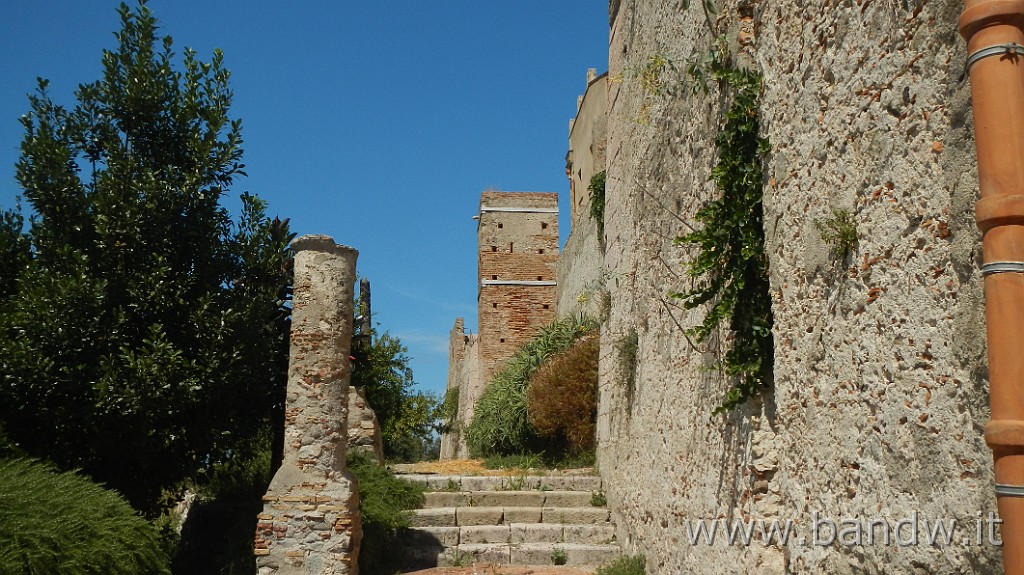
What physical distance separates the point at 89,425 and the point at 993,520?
778 centimetres

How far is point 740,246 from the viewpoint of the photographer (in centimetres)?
501

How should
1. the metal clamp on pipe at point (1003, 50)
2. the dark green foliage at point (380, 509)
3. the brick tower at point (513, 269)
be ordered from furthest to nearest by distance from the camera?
the brick tower at point (513, 269), the dark green foliage at point (380, 509), the metal clamp on pipe at point (1003, 50)

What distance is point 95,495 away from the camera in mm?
6695

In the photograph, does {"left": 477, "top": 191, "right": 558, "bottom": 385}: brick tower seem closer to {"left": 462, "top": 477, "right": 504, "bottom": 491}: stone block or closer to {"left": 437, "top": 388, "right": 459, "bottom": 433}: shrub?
{"left": 437, "top": 388, "right": 459, "bottom": 433}: shrub

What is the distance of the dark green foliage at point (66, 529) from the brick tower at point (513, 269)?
15465 mm

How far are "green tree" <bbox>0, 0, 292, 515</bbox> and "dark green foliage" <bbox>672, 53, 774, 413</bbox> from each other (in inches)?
209

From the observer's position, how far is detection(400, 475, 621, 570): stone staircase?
869 centimetres

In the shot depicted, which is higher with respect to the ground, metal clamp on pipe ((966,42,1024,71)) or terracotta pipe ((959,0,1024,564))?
metal clamp on pipe ((966,42,1024,71))

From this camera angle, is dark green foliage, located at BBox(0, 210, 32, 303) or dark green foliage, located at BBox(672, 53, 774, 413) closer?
dark green foliage, located at BBox(672, 53, 774, 413)

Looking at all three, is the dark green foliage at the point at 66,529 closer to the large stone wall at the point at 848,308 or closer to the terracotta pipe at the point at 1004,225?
the large stone wall at the point at 848,308

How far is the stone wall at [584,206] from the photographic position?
631 inches

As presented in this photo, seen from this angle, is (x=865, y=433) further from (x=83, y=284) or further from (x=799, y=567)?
(x=83, y=284)

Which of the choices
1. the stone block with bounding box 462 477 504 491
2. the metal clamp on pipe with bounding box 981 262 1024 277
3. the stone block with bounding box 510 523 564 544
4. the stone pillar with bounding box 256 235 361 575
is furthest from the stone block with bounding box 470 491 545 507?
the metal clamp on pipe with bounding box 981 262 1024 277

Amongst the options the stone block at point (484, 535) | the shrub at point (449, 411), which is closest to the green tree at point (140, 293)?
the stone block at point (484, 535)
